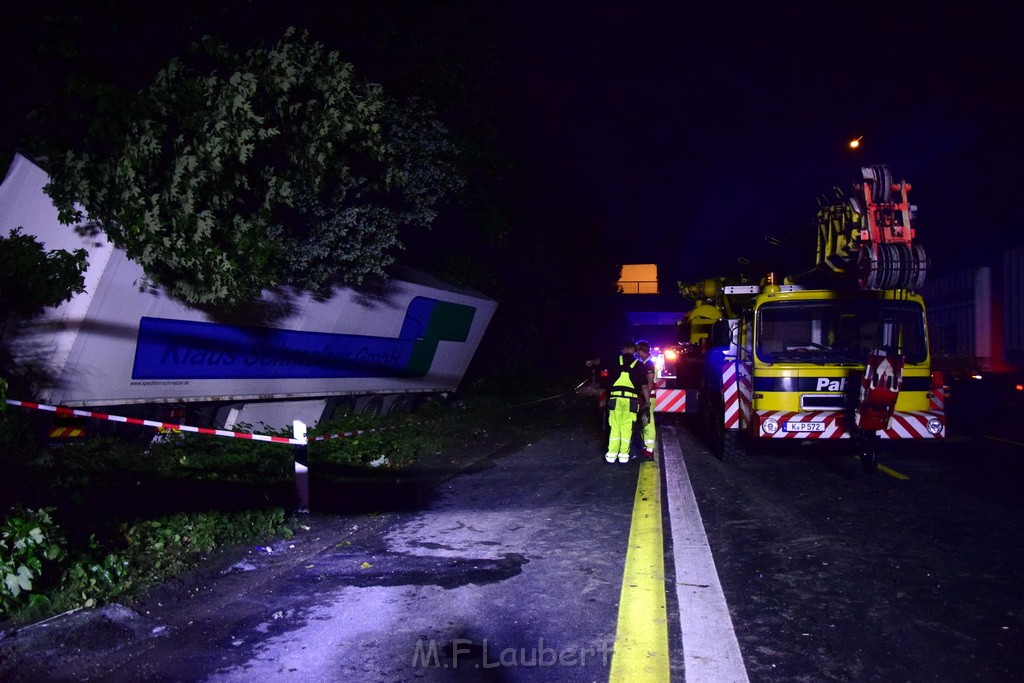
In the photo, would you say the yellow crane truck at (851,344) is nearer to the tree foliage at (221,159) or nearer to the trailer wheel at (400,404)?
the tree foliage at (221,159)

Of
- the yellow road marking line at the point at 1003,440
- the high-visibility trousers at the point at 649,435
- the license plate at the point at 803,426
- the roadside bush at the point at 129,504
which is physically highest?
the license plate at the point at 803,426

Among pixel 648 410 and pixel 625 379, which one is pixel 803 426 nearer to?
pixel 648 410

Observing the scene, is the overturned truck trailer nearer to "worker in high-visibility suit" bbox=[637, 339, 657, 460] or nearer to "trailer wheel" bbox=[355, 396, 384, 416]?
"trailer wheel" bbox=[355, 396, 384, 416]

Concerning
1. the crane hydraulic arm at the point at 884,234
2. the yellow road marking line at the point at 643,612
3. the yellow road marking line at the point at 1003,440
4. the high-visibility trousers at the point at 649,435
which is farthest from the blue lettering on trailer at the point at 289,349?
the yellow road marking line at the point at 1003,440

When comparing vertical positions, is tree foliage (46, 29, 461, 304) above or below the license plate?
above

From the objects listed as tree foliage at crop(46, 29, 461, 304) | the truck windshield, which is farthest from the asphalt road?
tree foliage at crop(46, 29, 461, 304)

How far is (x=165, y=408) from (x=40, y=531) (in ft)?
18.2

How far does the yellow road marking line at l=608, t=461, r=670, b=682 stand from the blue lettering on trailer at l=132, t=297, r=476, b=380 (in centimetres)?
601

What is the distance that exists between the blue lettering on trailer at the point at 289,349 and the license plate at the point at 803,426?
7.10m

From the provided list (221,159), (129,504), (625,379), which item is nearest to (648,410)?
(625,379)

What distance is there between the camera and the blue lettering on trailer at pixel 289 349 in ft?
30.9

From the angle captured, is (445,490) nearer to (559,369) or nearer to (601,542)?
(601,542)

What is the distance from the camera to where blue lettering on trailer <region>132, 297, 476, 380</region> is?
9.41 m

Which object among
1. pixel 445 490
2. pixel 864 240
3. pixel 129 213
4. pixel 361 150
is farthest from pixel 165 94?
pixel 864 240
